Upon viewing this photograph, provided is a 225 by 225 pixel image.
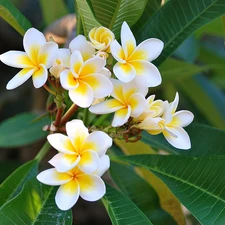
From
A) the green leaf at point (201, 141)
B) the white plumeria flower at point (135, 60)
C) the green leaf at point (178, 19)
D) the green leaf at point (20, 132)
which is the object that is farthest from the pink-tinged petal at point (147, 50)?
the green leaf at point (20, 132)

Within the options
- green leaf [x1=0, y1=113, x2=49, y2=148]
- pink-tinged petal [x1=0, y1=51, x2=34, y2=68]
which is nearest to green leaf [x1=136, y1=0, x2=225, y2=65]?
pink-tinged petal [x1=0, y1=51, x2=34, y2=68]

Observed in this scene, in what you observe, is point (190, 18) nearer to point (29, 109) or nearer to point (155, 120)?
point (155, 120)

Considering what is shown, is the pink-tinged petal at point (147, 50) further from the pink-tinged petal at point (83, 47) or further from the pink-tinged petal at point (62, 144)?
the pink-tinged petal at point (62, 144)

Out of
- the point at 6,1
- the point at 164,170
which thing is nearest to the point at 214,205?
the point at 164,170

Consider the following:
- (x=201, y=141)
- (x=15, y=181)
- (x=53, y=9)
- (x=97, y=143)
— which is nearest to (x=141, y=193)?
(x=201, y=141)

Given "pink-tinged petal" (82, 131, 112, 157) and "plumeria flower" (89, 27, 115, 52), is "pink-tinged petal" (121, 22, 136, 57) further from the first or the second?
"pink-tinged petal" (82, 131, 112, 157)
